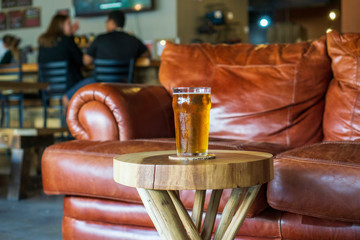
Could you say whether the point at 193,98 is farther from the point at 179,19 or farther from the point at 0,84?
the point at 179,19

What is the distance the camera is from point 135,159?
114 cm

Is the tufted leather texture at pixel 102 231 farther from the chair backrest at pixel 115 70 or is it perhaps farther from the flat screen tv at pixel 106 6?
the flat screen tv at pixel 106 6

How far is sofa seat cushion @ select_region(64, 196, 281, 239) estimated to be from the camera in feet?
5.09

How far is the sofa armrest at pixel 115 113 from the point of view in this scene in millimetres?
1991

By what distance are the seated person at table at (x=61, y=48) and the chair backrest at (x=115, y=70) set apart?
561 mm

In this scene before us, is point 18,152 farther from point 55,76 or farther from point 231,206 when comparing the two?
point 231,206

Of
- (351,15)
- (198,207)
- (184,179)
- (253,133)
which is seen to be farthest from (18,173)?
(351,15)

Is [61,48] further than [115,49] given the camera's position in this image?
Yes

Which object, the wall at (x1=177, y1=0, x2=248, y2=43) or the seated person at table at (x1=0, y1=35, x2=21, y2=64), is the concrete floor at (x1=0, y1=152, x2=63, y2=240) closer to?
the seated person at table at (x1=0, y1=35, x2=21, y2=64)

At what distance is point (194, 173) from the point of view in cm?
102

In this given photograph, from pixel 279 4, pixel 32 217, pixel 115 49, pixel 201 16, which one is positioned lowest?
pixel 32 217

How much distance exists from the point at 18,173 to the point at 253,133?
1.67 meters

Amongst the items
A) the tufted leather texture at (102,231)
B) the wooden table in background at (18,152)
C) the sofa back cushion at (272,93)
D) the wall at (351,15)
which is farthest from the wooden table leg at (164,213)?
the wall at (351,15)

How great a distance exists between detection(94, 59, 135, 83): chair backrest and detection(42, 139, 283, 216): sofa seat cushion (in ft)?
7.72
